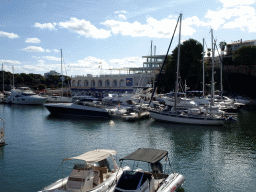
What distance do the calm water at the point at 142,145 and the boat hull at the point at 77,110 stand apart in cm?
527

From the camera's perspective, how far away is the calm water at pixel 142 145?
15797mm

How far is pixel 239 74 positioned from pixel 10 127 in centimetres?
7109

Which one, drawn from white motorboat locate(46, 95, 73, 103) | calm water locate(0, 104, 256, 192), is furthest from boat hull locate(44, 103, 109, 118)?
white motorboat locate(46, 95, 73, 103)

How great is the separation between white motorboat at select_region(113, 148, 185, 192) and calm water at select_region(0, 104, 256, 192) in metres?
2.32

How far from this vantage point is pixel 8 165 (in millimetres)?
18422

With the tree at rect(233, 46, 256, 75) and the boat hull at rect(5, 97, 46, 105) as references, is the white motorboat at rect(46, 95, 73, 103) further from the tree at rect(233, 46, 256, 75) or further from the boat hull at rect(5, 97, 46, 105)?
the tree at rect(233, 46, 256, 75)

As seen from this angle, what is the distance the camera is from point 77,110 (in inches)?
1809

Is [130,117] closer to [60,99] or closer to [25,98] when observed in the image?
[60,99]

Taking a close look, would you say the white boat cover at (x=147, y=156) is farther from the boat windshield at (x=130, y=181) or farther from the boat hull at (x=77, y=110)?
the boat hull at (x=77, y=110)

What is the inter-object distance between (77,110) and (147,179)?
36215mm

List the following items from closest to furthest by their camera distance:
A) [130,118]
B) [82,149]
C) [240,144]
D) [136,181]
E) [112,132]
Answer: [136,181], [82,149], [240,144], [112,132], [130,118]

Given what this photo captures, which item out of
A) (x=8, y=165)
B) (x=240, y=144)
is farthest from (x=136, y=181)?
(x=240, y=144)

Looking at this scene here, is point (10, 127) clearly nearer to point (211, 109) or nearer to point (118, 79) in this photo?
point (211, 109)

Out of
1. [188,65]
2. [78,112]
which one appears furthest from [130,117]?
[188,65]
